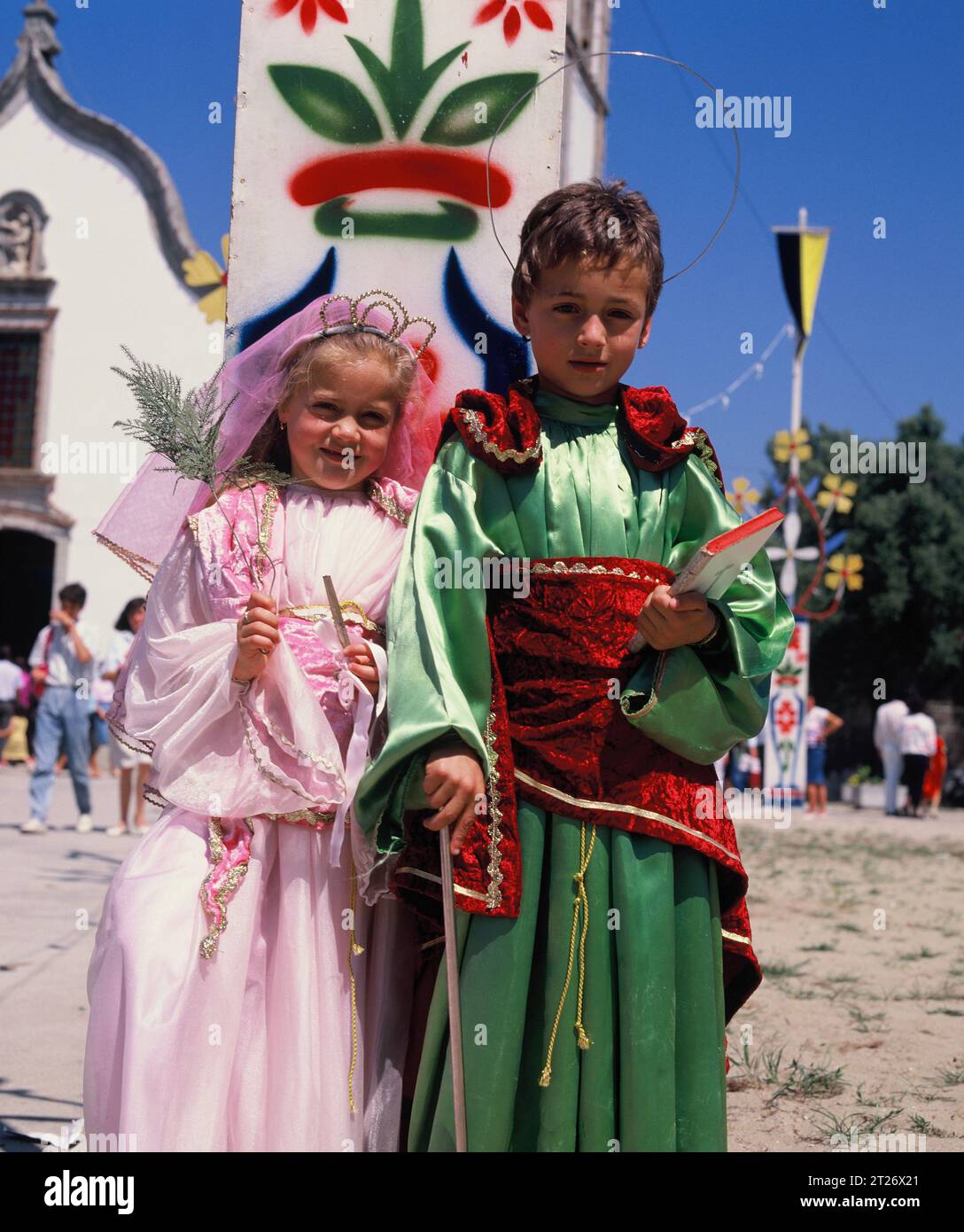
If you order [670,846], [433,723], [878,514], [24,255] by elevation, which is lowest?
[670,846]

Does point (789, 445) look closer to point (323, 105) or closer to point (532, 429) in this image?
point (323, 105)

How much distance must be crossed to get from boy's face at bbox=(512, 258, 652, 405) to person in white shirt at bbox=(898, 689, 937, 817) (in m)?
15.2

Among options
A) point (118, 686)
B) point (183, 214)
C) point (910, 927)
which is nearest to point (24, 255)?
point (183, 214)

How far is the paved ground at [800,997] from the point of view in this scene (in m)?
3.74

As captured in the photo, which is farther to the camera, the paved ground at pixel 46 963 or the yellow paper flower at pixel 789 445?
the yellow paper flower at pixel 789 445

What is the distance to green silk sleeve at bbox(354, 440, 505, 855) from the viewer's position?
7.79 ft

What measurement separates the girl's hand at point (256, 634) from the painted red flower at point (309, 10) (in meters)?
1.80

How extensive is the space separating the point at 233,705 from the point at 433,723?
0.53m

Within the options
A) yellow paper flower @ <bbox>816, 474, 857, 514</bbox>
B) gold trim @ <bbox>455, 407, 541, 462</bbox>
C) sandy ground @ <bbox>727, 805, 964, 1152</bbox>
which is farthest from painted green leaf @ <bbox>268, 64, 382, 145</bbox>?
yellow paper flower @ <bbox>816, 474, 857, 514</bbox>

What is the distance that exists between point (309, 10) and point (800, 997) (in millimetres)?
4051

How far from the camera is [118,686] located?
9.41ft

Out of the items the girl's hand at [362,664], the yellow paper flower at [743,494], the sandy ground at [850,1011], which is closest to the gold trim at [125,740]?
the girl's hand at [362,664]

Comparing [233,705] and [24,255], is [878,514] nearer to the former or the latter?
[24,255]

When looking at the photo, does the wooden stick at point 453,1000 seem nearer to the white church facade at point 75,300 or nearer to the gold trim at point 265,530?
the gold trim at point 265,530
